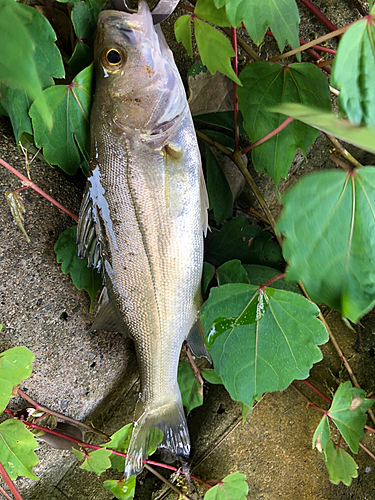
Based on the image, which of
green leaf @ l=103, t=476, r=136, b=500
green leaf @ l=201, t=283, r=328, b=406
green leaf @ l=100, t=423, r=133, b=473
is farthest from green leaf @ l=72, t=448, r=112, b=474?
green leaf @ l=201, t=283, r=328, b=406

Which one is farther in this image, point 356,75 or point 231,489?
point 231,489

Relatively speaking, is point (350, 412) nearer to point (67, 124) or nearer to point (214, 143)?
point (214, 143)

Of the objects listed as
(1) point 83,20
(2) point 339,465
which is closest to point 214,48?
(1) point 83,20

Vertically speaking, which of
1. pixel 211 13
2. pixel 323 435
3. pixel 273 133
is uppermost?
pixel 211 13

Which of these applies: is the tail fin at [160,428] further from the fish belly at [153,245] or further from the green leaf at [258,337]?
the green leaf at [258,337]

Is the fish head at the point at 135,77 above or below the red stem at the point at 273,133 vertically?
above

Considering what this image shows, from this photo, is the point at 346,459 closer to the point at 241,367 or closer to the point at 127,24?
the point at 241,367

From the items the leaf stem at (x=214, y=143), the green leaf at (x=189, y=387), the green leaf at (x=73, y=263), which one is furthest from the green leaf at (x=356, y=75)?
the green leaf at (x=189, y=387)

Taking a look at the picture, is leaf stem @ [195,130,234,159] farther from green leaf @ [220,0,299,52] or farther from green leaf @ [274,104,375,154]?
green leaf @ [274,104,375,154]
